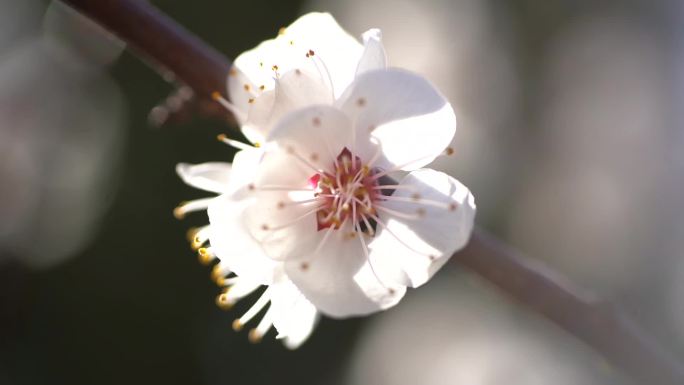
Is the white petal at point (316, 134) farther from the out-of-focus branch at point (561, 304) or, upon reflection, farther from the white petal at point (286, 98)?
the out-of-focus branch at point (561, 304)

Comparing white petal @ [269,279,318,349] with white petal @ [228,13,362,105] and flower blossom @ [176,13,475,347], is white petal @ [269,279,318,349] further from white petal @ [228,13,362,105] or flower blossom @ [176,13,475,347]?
white petal @ [228,13,362,105]

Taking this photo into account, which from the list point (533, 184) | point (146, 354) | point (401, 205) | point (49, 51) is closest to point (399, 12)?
point (533, 184)

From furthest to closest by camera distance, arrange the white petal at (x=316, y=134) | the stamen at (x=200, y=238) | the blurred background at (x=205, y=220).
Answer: the blurred background at (x=205, y=220), the stamen at (x=200, y=238), the white petal at (x=316, y=134)

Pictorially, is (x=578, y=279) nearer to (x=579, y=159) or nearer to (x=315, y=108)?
(x=579, y=159)

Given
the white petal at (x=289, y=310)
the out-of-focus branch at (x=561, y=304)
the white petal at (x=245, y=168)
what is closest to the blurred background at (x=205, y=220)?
the out-of-focus branch at (x=561, y=304)

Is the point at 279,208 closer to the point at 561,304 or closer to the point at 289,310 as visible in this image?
the point at 289,310

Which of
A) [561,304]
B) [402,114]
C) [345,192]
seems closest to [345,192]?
[345,192]

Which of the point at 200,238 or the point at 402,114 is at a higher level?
the point at 402,114
